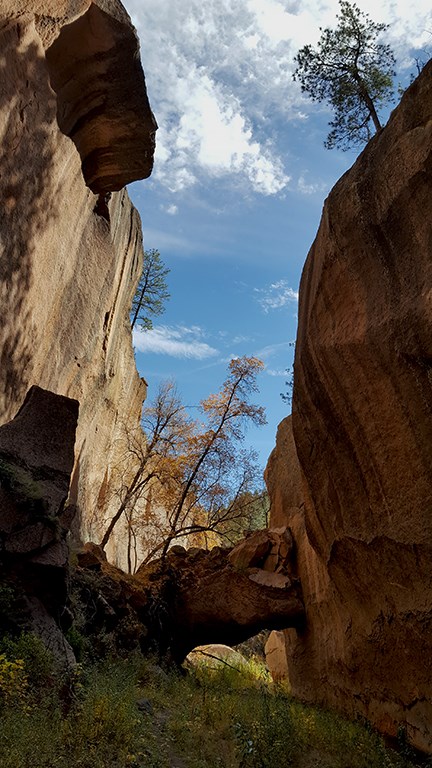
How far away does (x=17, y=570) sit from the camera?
680 cm

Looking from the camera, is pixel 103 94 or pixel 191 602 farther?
pixel 191 602

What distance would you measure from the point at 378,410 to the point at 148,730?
479 centimetres

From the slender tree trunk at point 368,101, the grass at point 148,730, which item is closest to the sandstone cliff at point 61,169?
the grass at point 148,730

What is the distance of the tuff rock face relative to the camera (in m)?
6.21

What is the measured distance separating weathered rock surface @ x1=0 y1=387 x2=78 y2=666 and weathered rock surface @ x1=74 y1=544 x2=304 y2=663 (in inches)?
156

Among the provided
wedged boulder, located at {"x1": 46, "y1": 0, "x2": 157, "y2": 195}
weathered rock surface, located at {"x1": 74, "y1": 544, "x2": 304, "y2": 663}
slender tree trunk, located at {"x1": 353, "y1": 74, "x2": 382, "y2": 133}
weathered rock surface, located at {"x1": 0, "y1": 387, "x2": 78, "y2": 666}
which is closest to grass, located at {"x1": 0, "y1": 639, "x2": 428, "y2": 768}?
weathered rock surface, located at {"x1": 0, "y1": 387, "x2": 78, "y2": 666}

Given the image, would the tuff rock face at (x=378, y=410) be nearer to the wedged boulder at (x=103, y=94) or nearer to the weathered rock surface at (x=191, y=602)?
the weathered rock surface at (x=191, y=602)

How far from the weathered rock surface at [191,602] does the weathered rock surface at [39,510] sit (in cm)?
397

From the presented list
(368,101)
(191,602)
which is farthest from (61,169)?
(191,602)

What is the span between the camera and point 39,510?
7.17 metres

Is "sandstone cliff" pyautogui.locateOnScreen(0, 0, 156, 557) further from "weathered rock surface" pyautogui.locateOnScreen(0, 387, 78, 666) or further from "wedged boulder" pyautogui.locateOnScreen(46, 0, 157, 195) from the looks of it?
"weathered rock surface" pyautogui.locateOnScreen(0, 387, 78, 666)

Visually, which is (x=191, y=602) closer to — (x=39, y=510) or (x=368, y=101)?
(x=39, y=510)

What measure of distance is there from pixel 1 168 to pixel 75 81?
3.65 meters

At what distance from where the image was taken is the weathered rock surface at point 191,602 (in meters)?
11.4
